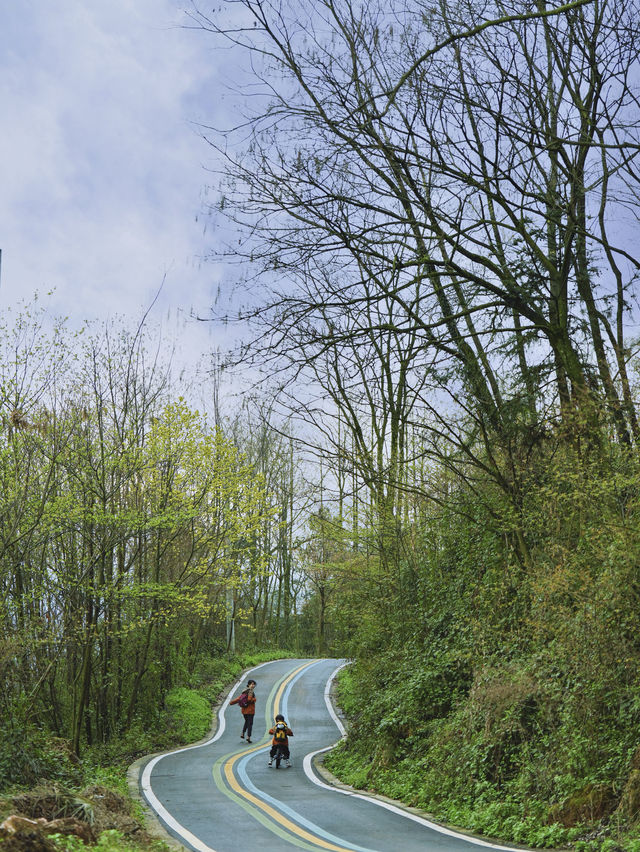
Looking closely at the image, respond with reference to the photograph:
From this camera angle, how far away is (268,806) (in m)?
11.9

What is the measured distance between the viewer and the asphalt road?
30.1 ft

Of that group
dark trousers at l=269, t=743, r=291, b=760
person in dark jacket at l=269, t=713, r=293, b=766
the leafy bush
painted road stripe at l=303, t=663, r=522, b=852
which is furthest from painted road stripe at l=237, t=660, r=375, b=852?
the leafy bush

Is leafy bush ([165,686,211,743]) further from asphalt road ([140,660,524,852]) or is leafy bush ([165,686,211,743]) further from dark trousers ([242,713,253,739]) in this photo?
dark trousers ([242,713,253,739])

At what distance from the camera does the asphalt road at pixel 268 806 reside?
9.17 m

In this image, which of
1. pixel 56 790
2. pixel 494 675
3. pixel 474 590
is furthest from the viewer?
pixel 474 590

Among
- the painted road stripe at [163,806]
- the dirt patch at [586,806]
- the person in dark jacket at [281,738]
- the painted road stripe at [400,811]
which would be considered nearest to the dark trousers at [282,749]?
the person in dark jacket at [281,738]

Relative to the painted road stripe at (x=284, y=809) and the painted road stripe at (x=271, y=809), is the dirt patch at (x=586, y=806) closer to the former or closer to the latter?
the painted road stripe at (x=284, y=809)

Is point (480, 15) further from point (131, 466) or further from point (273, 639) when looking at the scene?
point (273, 639)

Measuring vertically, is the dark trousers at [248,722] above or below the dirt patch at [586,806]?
above

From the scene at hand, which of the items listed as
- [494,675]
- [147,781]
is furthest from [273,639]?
[494,675]

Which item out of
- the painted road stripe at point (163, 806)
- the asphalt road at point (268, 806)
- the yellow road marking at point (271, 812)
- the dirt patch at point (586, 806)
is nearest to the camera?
the dirt patch at point (586, 806)

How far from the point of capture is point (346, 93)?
33.1ft

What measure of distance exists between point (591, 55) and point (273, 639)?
45.0 meters

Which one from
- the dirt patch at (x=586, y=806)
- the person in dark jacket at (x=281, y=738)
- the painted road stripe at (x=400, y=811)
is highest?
the person in dark jacket at (x=281, y=738)
